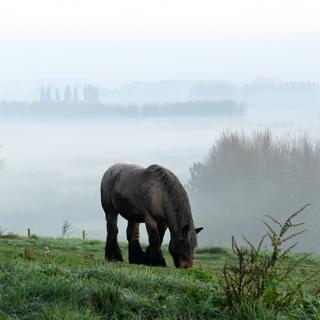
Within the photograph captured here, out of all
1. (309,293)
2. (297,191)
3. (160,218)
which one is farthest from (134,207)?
(297,191)

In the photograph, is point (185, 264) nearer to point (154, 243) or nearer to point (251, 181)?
point (154, 243)

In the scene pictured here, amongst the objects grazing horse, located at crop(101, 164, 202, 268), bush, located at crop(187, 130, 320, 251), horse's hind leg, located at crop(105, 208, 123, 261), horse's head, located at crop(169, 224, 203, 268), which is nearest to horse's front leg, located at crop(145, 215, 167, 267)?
grazing horse, located at crop(101, 164, 202, 268)

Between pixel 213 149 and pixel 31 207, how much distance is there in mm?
82090

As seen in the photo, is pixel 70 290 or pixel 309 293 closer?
pixel 70 290

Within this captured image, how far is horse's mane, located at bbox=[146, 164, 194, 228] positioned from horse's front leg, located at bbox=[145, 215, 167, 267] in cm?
77

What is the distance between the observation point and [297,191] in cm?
7612

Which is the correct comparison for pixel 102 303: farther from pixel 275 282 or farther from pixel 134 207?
pixel 134 207

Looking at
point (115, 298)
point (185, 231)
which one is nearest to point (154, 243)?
point (185, 231)

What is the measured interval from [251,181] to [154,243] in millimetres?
66591

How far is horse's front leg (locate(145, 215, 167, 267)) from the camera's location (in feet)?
50.3

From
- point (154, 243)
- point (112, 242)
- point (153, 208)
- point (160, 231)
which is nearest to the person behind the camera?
point (153, 208)

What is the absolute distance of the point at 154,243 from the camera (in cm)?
1548

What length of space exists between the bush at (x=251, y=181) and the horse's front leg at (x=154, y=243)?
56.5 m

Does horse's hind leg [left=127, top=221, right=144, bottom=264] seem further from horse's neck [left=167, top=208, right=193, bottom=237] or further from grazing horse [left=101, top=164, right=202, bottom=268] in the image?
horse's neck [left=167, top=208, right=193, bottom=237]
